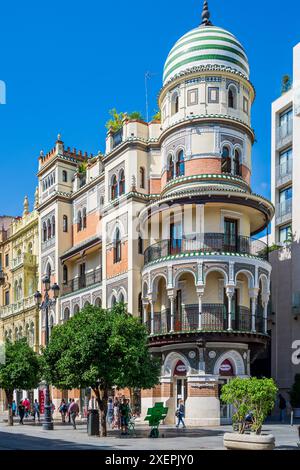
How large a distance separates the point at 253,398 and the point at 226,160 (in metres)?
22.2

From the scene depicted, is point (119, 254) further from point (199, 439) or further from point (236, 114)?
point (199, 439)

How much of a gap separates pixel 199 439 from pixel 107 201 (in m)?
22.6

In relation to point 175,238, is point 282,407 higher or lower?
lower

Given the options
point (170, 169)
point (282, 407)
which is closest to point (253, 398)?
point (170, 169)

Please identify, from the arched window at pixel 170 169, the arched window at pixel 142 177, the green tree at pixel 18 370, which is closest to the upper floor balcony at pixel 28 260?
the green tree at pixel 18 370

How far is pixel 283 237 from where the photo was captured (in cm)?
4969

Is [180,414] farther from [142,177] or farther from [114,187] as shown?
[114,187]

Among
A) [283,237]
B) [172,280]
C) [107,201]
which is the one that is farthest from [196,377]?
[283,237]

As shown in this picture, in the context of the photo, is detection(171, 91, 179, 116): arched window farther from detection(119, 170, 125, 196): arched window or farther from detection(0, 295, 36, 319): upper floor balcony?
detection(0, 295, 36, 319): upper floor balcony

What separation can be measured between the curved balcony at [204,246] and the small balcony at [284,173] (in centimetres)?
1108

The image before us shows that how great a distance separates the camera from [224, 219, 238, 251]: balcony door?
37375mm

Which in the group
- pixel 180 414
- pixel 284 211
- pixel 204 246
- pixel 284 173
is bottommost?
pixel 180 414

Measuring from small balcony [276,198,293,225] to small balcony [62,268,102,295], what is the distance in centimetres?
1334

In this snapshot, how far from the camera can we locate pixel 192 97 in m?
39.7
